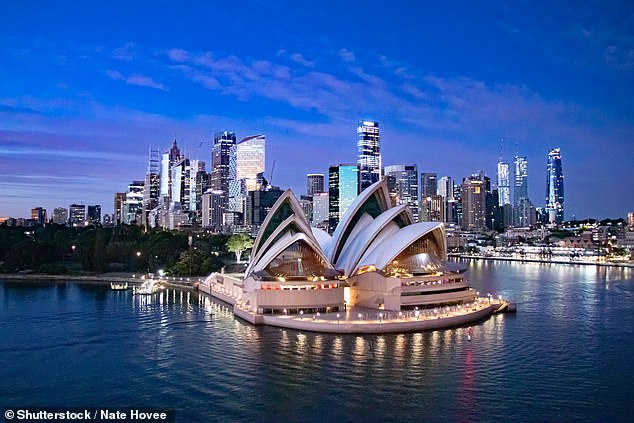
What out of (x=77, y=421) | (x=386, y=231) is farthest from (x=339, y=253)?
(x=77, y=421)

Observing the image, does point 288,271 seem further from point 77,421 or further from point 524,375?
point 77,421

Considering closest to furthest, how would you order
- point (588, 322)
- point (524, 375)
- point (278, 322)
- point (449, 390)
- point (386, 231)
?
point (449, 390) < point (524, 375) < point (278, 322) < point (588, 322) < point (386, 231)

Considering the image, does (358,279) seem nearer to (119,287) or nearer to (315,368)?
(315,368)

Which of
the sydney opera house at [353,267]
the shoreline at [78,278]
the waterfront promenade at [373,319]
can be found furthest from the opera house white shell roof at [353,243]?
the shoreline at [78,278]

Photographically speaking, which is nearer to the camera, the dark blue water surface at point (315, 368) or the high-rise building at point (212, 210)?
the dark blue water surface at point (315, 368)

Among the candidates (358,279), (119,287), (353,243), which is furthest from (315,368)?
(119,287)

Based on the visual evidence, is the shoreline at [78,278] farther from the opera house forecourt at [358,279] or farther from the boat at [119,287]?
the opera house forecourt at [358,279]
